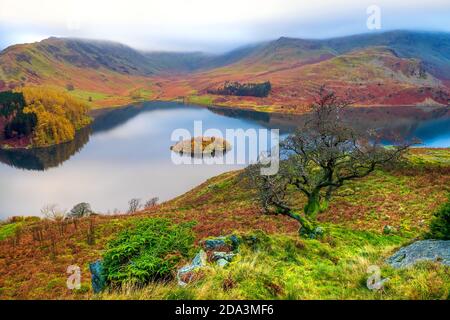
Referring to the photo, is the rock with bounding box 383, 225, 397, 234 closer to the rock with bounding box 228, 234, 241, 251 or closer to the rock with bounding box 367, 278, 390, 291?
the rock with bounding box 228, 234, 241, 251

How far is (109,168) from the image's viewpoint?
92.9 meters

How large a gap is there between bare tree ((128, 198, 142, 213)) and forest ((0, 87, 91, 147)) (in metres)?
82.3

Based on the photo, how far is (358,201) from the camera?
3281 cm

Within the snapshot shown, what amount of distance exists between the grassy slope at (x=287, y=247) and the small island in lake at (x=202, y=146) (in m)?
62.8

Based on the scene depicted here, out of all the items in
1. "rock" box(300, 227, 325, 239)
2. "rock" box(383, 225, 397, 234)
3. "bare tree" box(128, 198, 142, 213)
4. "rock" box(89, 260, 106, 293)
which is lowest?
"bare tree" box(128, 198, 142, 213)

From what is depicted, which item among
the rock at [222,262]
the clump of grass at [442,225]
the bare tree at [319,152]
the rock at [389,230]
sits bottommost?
the rock at [389,230]

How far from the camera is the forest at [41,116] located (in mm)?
136375

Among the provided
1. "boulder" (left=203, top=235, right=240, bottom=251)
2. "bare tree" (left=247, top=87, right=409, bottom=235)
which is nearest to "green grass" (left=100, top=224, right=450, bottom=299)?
"boulder" (left=203, top=235, right=240, bottom=251)

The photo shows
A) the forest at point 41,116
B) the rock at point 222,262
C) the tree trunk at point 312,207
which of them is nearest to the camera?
the rock at point 222,262

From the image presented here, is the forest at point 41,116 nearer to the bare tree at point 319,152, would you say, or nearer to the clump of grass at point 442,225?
the bare tree at point 319,152

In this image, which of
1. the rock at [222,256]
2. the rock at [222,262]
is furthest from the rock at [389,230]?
the rock at [222,262]

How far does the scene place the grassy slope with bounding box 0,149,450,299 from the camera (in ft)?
31.7

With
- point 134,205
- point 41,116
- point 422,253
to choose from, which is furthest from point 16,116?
point 422,253
